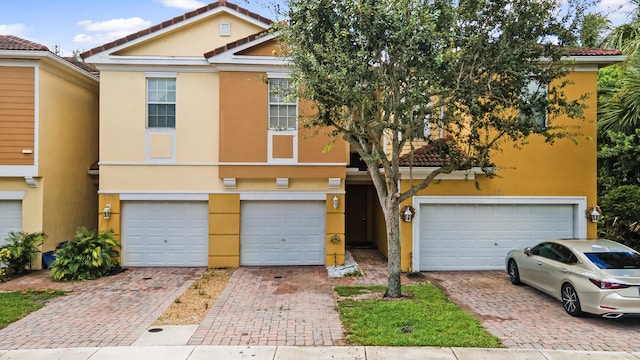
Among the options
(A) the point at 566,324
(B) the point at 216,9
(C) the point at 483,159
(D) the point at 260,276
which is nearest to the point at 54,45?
(B) the point at 216,9

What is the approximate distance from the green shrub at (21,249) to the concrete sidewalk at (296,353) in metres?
6.46

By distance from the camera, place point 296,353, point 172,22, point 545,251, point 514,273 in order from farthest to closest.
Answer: point 172,22
point 514,273
point 545,251
point 296,353

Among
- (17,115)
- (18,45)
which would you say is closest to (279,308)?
(17,115)

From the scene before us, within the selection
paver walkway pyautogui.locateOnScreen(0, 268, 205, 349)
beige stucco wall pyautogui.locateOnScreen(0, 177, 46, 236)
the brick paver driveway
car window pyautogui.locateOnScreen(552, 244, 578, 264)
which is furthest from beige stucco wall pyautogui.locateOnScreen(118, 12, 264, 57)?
car window pyautogui.locateOnScreen(552, 244, 578, 264)

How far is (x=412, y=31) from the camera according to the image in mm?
7840

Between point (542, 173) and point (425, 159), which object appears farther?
point (542, 173)

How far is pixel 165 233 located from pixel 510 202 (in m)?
10.9

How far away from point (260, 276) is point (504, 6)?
916 cm

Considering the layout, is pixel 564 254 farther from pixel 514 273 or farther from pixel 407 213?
pixel 407 213

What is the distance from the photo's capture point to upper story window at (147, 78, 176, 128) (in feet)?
43.6

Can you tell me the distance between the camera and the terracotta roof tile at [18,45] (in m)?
12.3

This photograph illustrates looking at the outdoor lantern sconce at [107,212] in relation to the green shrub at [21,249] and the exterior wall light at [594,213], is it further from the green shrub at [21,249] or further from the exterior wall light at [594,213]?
the exterior wall light at [594,213]

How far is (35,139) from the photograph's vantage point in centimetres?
1254

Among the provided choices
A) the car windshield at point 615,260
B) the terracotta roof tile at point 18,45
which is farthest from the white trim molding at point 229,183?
the car windshield at point 615,260
